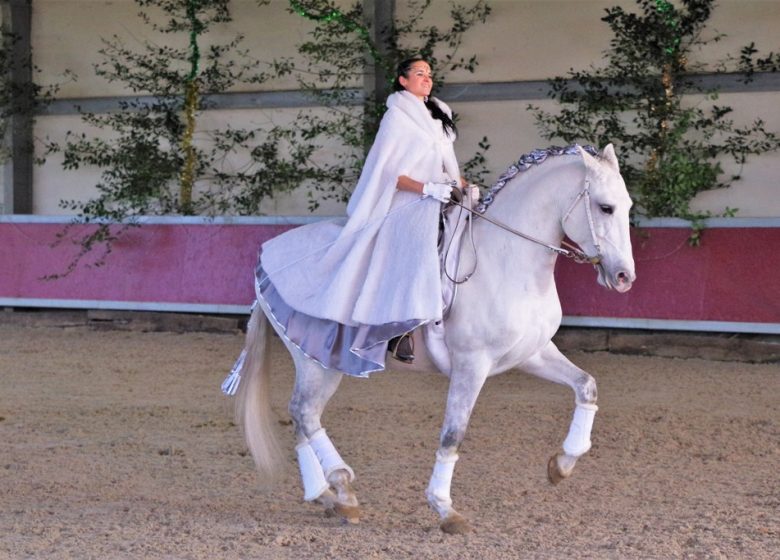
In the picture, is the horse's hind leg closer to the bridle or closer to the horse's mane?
the bridle

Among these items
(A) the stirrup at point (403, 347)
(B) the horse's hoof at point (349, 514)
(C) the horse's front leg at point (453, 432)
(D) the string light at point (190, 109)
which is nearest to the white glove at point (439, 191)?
(A) the stirrup at point (403, 347)

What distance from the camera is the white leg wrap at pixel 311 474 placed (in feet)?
13.5

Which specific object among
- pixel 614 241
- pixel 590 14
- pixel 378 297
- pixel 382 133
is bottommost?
pixel 378 297

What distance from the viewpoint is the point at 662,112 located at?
8.77 m

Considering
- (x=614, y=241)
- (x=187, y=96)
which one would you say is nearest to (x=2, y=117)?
(x=187, y=96)

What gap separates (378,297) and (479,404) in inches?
112

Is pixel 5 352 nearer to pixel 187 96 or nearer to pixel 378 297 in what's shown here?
pixel 187 96

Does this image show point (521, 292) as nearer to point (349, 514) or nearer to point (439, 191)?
point (439, 191)

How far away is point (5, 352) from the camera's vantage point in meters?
8.68

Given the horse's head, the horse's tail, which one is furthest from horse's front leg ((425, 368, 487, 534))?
the horse's tail

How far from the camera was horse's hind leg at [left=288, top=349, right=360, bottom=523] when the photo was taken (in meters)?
4.08

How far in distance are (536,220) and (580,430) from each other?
759mm

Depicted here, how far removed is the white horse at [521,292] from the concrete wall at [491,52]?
5.42 m

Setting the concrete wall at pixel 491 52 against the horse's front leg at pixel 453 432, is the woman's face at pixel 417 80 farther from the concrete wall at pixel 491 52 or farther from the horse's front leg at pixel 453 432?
the concrete wall at pixel 491 52
